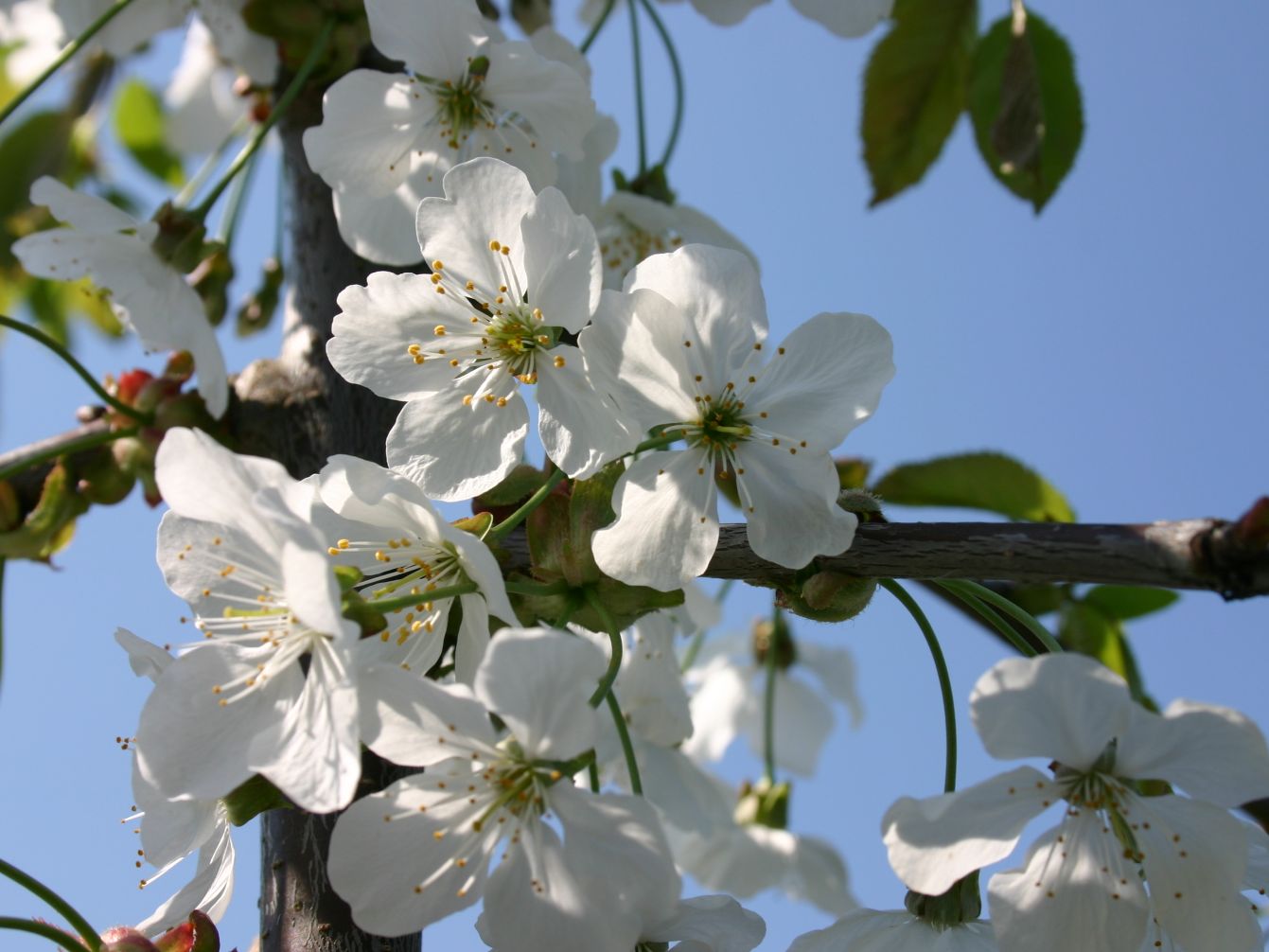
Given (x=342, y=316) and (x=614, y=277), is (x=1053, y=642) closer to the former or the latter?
(x=342, y=316)

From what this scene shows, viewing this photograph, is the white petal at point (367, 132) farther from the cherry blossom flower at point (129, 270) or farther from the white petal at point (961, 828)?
the white petal at point (961, 828)

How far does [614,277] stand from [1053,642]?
2.96 feet

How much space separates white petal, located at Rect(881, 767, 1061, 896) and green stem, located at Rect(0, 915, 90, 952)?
0.77m

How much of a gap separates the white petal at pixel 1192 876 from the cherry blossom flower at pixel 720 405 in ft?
1.22

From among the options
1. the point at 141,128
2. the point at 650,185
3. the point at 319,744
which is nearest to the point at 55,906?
the point at 319,744

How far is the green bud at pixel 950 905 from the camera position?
118 cm

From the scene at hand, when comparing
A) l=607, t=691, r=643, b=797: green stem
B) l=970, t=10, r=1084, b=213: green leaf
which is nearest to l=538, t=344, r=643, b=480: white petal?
l=607, t=691, r=643, b=797: green stem

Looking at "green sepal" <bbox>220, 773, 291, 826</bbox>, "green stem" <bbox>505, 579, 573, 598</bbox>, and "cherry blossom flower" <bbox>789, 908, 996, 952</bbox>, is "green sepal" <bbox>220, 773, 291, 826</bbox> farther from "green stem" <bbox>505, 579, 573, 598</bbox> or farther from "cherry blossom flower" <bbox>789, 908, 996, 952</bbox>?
"cherry blossom flower" <bbox>789, 908, 996, 952</bbox>

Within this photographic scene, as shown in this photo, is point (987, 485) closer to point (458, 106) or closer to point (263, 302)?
point (458, 106)

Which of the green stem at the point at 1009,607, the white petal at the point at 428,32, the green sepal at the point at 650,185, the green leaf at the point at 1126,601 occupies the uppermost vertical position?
the green sepal at the point at 650,185

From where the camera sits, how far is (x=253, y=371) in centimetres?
169

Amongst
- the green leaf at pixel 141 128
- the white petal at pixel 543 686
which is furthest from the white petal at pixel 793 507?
the green leaf at pixel 141 128

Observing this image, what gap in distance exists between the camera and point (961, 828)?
3.34ft

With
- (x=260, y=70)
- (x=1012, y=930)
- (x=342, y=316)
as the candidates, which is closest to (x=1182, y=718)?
(x=1012, y=930)
